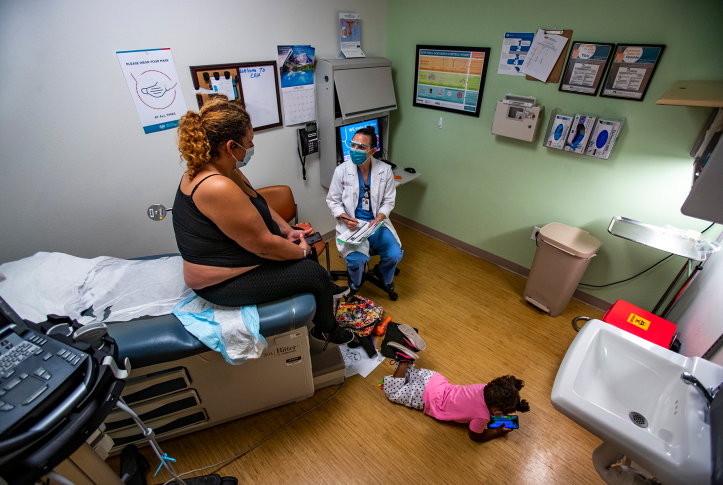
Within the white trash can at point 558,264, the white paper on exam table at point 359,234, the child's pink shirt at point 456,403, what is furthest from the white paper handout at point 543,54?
the child's pink shirt at point 456,403

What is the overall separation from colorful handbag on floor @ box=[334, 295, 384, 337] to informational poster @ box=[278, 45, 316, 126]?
148cm

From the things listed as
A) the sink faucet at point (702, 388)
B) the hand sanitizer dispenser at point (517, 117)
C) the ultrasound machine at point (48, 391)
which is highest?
the hand sanitizer dispenser at point (517, 117)

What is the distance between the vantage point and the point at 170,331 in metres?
1.36

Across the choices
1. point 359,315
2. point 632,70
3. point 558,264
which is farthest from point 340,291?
point 632,70

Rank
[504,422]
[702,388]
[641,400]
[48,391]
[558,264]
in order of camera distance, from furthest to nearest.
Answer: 1. [558,264]
2. [504,422]
3. [641,400]
4. [702,388]
5. [48,391]

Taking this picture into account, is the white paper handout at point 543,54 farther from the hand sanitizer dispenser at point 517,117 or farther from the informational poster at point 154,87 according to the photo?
the informational poster at point 154,87

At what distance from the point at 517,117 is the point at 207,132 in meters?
2.13

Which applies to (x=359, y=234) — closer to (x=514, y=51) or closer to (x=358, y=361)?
(x=358, y=361)

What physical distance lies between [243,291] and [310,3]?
2106 mm

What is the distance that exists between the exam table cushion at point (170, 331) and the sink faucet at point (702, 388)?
1.35 meters

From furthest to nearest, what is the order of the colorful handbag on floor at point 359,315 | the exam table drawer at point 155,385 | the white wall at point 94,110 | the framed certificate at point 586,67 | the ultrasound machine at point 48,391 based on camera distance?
the colorful handbag on floor at point 359,315 < the framed certificate at point 586,67 < the white wall at point 94,110 < the exam table drawer at point 155,385 < the ultrasound machine at point 48,391

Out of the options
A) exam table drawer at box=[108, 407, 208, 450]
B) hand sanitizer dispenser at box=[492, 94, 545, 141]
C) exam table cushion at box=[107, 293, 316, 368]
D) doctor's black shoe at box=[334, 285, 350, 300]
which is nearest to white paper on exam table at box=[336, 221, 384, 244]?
doctor's black shoe at box=[334, 285, 350, 300]

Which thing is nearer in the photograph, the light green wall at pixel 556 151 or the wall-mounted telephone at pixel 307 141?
the light green wall at pixel 556 151

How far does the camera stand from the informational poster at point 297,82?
2342 millimetres
